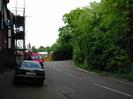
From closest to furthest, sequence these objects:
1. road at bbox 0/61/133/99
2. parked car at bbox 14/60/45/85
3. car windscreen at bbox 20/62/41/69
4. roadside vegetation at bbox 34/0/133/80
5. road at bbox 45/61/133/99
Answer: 1. road at bbox 0/61/133/99
2. road at bbox 45/61/133/99
3. parked car at bbox 14/60/45/85
4. car windscreen at bbox 20/62/41/69
5. roadside vegetation at bbox 34/0/133/80

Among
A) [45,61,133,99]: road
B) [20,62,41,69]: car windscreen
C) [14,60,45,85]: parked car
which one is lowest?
[45,61,133,99]: road

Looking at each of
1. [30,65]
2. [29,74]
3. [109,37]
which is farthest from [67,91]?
[109,37]

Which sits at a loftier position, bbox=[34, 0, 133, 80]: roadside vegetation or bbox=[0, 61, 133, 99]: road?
bbox=[34, 0, 133, 80]: roadside vegetation

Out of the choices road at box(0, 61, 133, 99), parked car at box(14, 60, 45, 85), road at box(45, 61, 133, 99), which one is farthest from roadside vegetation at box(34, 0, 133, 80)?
parked car at box(14, 60, 45, 85)

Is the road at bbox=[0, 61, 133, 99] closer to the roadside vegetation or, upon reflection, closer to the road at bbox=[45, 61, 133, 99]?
the road at bbox=[45, 61, 133, 99]

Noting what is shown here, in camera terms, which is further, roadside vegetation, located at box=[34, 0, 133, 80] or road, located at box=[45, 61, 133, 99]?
roadside vegetation, located at box=[34, 0, 133, 80]

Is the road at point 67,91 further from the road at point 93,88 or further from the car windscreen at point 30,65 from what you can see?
the car windscreen at point 30,65

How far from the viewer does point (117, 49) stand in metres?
40.9

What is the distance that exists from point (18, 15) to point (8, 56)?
50.1 ft

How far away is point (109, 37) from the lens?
42.7 m

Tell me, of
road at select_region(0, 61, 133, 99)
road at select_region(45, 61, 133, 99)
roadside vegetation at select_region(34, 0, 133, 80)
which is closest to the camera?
road at select_region(0, 61, 133, 99)

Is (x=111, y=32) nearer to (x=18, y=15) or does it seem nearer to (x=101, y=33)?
(x=101, y=33)

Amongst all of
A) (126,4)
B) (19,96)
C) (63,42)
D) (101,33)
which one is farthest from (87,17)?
(63,42)

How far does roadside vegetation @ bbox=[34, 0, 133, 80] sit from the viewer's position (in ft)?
123
